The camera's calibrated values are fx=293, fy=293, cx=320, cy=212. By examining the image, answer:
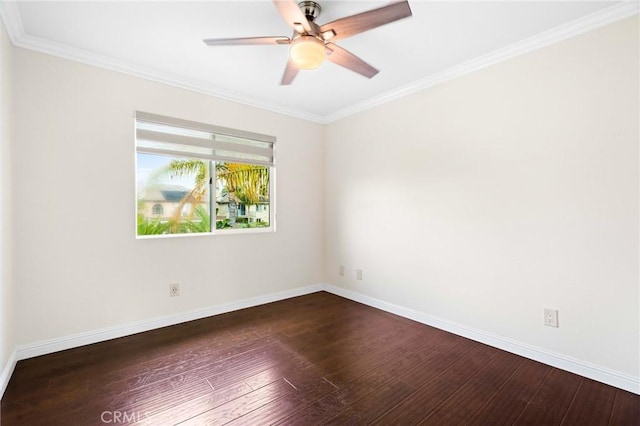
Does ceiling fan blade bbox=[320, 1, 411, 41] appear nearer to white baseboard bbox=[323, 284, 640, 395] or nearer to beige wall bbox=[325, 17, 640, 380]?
beige wall bbox=[325, 17, 640, 380]

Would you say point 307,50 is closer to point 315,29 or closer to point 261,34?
point 315,29

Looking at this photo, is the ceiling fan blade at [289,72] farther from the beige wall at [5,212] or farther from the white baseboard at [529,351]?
the white baseboard at [529,351]

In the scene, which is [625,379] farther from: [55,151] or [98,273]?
[55,151]

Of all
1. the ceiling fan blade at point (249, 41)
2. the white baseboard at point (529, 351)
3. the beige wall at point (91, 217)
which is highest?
the ceiling fan blade at point (249, 41)

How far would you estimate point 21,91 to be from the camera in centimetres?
220

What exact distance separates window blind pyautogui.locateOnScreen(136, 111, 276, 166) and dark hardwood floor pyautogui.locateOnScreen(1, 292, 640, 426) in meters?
1.77

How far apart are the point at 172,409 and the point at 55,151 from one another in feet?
7.04

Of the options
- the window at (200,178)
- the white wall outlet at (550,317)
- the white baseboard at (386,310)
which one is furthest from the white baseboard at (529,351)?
the window at (200,178)

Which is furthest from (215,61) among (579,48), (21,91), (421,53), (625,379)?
(625,379)

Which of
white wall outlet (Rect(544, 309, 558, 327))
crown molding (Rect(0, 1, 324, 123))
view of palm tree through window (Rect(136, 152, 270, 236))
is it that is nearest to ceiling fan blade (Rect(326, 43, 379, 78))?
crown molding (Rect(0, 1, 324, 123))

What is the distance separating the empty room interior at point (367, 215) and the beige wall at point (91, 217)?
0.02 m

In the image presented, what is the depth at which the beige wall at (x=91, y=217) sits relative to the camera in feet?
7.34

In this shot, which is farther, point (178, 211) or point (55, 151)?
point (178, 211)

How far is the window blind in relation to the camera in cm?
277
